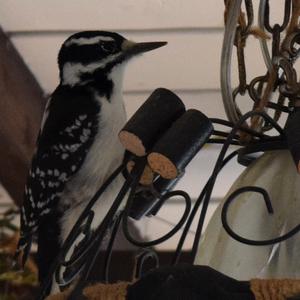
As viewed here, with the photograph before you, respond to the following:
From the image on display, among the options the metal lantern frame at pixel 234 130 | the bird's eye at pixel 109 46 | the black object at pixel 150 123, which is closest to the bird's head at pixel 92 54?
the bird's eye at pixel 109 46

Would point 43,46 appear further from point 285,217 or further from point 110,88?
point 285,217

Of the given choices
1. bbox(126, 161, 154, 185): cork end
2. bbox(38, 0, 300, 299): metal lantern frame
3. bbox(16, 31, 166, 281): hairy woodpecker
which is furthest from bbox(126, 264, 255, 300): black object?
bbox(16, 31, 166, 281): hairy woodpecker

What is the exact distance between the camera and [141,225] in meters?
2.60

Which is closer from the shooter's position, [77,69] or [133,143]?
[133,143]

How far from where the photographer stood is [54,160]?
140cm

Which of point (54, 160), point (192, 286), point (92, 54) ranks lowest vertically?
point (54, 160)

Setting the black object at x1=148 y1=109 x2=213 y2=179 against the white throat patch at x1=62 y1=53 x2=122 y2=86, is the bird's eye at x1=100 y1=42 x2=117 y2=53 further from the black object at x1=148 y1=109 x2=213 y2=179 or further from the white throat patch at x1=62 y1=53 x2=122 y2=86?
the black object at x1=148 y1=109 x2=213 y2=179

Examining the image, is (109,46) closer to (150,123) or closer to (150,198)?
(150,198)

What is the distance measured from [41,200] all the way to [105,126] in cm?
15

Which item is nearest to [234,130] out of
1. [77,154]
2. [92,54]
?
[77,154]

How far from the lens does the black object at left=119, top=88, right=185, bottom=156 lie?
92 cm

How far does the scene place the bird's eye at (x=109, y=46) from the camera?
147 centimetres

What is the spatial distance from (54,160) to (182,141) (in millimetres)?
545

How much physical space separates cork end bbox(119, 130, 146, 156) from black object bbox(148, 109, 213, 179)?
0.7 inches
